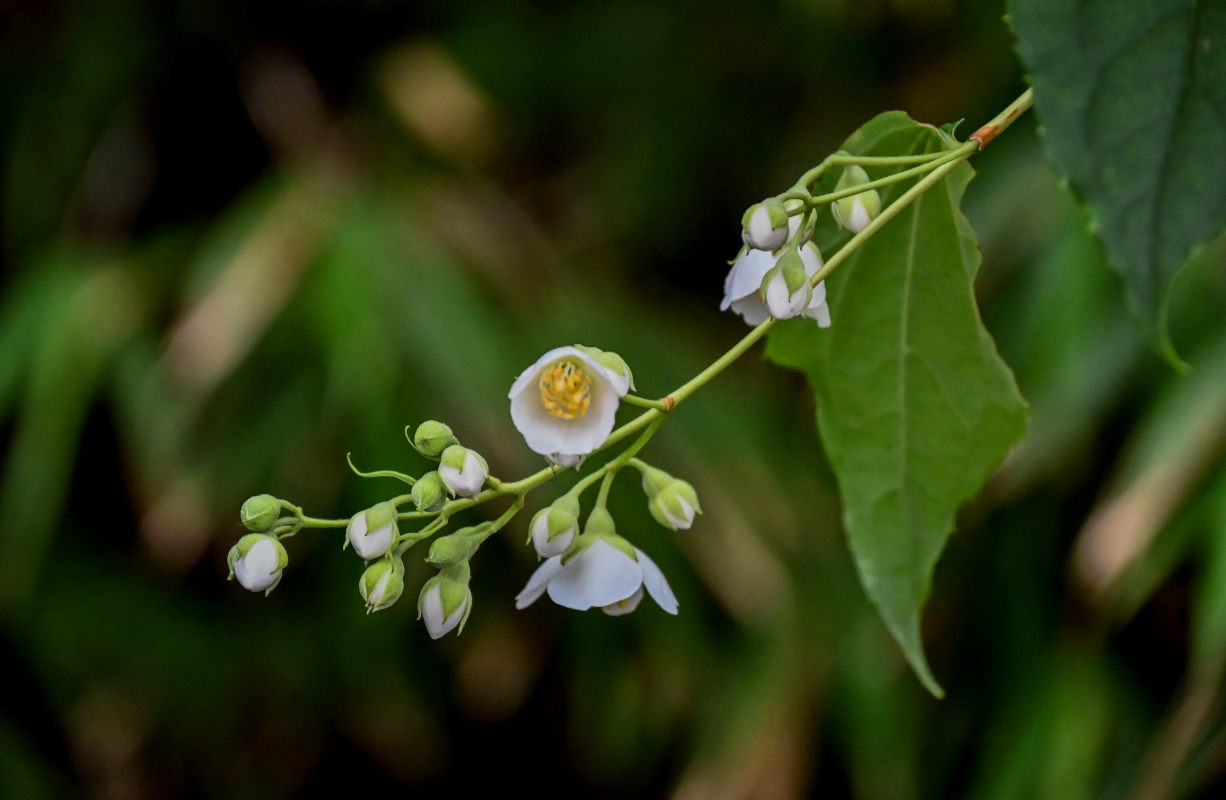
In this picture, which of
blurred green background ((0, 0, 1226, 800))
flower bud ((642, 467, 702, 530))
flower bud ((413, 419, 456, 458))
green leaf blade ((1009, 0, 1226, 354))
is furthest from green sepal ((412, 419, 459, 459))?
blurred green background ((0, 0, 1226, 800))

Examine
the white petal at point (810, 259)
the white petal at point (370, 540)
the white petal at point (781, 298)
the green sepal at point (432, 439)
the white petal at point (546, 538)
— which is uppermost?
the green sepal at point (432, 439)

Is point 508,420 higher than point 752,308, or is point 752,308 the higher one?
point 752,308

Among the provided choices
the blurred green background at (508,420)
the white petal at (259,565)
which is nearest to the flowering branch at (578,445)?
the white petal at (259,565)

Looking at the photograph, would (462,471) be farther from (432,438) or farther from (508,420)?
(508,420)

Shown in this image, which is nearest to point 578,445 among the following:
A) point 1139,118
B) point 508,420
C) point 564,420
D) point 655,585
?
point 564,420

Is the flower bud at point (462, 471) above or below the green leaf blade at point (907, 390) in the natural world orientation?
above

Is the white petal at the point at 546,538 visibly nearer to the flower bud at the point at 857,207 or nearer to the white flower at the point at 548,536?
the white flower at the point at 548,536
